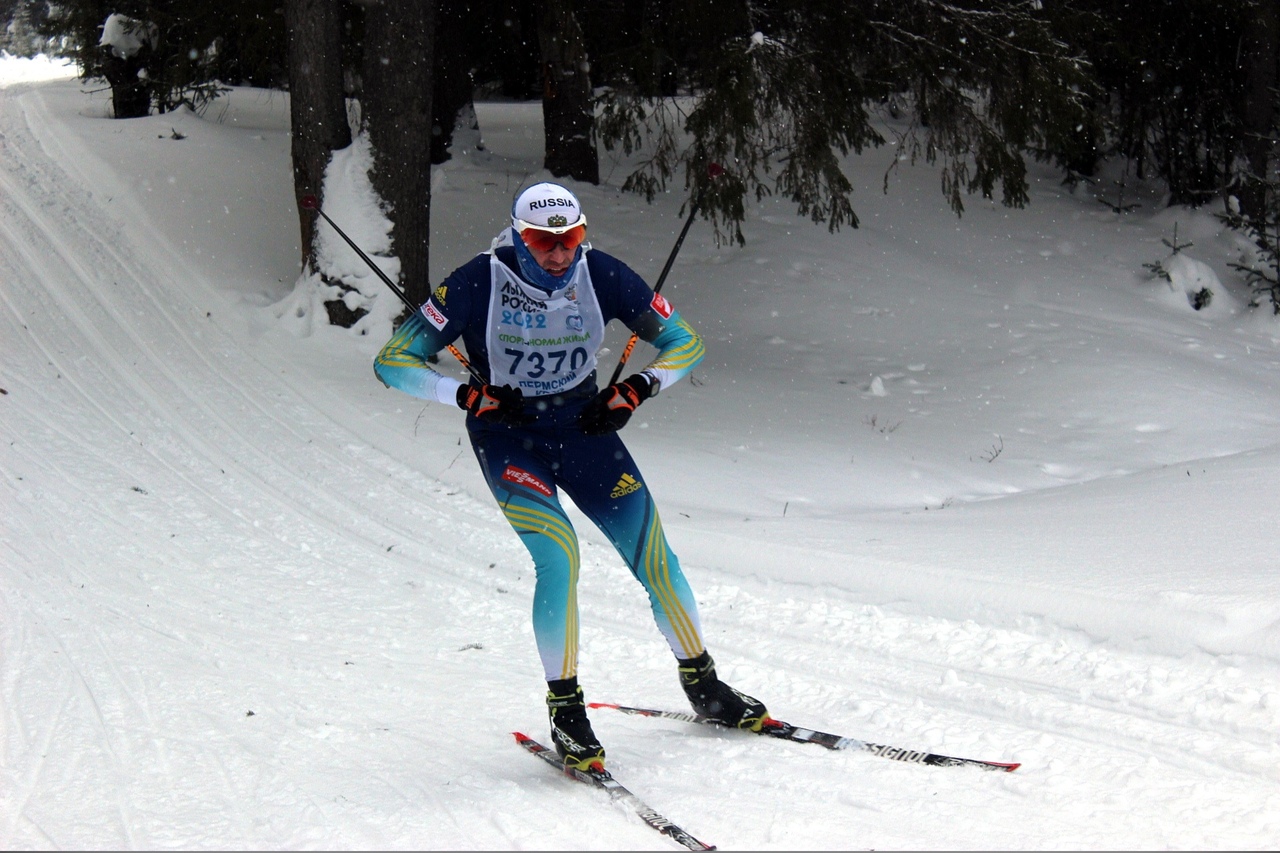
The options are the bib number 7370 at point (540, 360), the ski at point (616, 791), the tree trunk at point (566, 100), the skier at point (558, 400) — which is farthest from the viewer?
the tree trunk at point (566, 100)

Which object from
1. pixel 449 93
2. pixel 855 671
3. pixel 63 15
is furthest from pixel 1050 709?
pixel 63 15

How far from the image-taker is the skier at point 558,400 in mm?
4035

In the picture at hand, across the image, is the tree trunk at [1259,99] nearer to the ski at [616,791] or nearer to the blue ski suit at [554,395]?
the blue ski suit at [554,395]

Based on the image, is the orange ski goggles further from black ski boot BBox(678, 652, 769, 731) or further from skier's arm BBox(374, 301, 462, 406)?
black ski boot BBox(678, 652, 769, 731)

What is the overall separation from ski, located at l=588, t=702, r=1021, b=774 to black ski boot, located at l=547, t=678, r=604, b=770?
62 centimetres

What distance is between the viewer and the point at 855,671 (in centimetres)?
496

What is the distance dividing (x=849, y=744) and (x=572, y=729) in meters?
1.01

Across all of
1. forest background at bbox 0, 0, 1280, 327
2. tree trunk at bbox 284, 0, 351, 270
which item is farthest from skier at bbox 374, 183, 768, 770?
tree trunk at bbox 284, 0, 351, 270

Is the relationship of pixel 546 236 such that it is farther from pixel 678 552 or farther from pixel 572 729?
pixel 678 552

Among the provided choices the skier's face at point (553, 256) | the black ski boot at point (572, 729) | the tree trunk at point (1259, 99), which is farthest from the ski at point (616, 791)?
the tree trunk at point (1259, 99)

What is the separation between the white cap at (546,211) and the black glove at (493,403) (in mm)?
584

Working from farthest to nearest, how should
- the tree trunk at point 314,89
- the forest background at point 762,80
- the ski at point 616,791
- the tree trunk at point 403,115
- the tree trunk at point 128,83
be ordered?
1. the tree trunk at point 128,83
2. the tree trunk at point 314,89
3. the tree trunk at point 403,115
4. the forest background at point 762,80
5. the ski at point 616,791

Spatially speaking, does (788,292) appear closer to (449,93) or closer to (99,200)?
(449,93)

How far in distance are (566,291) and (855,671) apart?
211 cm
